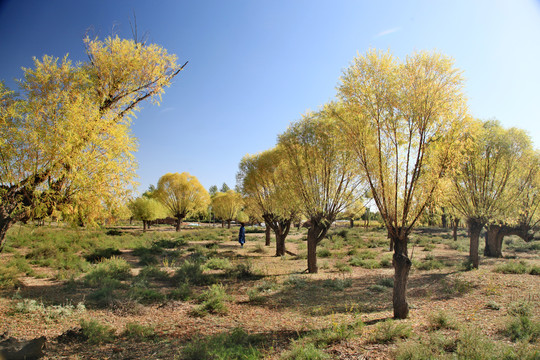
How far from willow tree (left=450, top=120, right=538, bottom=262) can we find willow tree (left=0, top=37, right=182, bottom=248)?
15.9m

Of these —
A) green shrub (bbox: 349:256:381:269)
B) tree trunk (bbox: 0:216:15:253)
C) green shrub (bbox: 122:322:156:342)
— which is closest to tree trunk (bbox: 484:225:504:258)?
green shrub (bbox: 349:256:381:269)

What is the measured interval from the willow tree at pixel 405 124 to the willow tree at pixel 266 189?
10.2 m

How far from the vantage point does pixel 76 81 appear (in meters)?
7.62

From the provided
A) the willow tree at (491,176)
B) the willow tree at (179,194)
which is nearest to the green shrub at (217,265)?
the willow tree at (491,176)

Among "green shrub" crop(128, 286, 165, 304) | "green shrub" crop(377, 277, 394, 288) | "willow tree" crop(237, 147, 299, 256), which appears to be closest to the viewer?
"green shrub" crop(128, 286, 165, 304)

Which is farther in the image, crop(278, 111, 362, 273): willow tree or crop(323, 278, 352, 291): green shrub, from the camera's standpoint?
crop(278, 111, 362, 273): willow tree

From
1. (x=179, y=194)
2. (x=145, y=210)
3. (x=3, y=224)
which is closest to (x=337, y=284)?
(x=3, y=224)

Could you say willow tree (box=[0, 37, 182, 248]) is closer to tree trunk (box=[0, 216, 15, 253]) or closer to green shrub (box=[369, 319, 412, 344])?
tree trunk (box=[0, 216, 15, 253])

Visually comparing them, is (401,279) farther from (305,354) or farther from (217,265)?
(217,265)

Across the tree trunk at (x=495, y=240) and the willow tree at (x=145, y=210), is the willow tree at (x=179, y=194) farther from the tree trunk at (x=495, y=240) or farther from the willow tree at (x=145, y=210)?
the tree trunk at (x=495, y=240)

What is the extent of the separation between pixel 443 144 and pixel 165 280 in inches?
468

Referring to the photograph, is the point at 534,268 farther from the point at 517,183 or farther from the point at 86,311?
the point at 86,311

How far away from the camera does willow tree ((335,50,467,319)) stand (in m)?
7.38

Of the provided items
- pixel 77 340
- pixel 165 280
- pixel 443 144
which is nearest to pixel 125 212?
pixel 77 340
